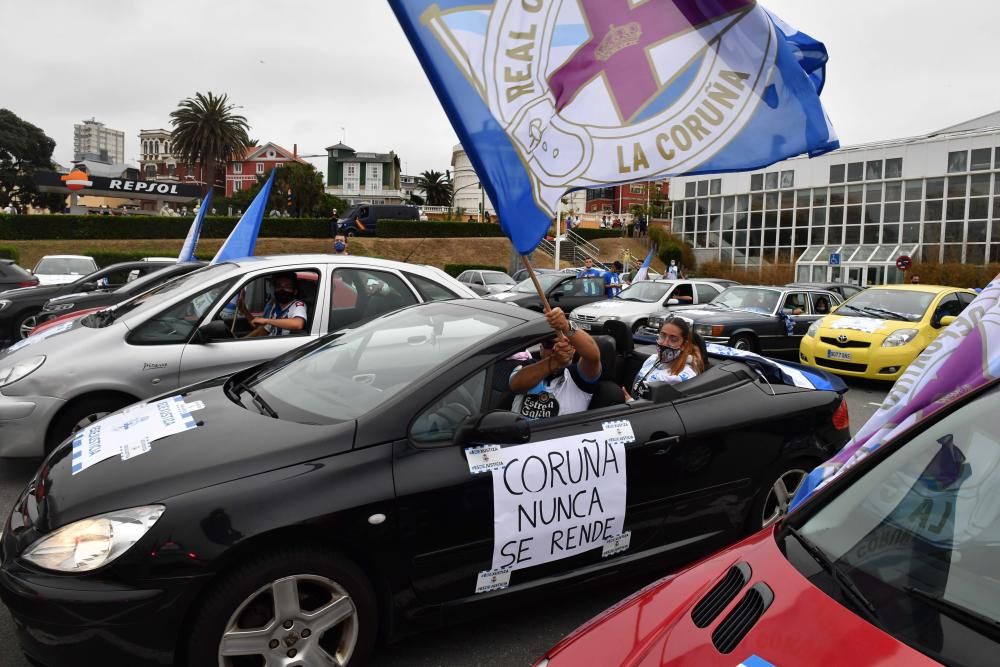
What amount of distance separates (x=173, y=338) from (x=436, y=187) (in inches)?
3976

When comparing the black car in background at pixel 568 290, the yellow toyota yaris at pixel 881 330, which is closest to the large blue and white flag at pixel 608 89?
the yellow toyota yaris at pixel 881 330

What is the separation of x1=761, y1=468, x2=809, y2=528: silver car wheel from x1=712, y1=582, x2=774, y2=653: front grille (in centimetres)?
225

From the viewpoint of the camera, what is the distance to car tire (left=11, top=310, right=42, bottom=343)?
12.0 metres

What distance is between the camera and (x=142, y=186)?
179 ft

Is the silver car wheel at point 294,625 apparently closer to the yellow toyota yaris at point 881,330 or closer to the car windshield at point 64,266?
the yellow toyota yaris at point 881,330

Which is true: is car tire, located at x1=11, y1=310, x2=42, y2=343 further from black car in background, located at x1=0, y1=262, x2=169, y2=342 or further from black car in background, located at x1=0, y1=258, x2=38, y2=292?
black car in background, located at x1=0, y1=258, x2=38, y2=292

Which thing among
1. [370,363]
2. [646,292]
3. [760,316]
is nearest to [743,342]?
[760,316]

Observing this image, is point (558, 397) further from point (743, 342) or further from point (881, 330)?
point (743, 342)

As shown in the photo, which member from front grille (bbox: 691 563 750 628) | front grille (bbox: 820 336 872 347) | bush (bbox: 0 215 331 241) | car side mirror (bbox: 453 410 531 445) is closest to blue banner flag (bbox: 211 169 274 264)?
car side mirror (bbox: 453 410 531 445)

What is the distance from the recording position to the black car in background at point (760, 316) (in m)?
12.2

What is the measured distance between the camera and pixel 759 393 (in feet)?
13.3

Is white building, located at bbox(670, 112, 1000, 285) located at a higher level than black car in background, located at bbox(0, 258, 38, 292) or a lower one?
higher

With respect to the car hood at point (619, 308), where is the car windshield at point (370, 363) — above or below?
above

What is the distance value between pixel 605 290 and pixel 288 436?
53.4ft
